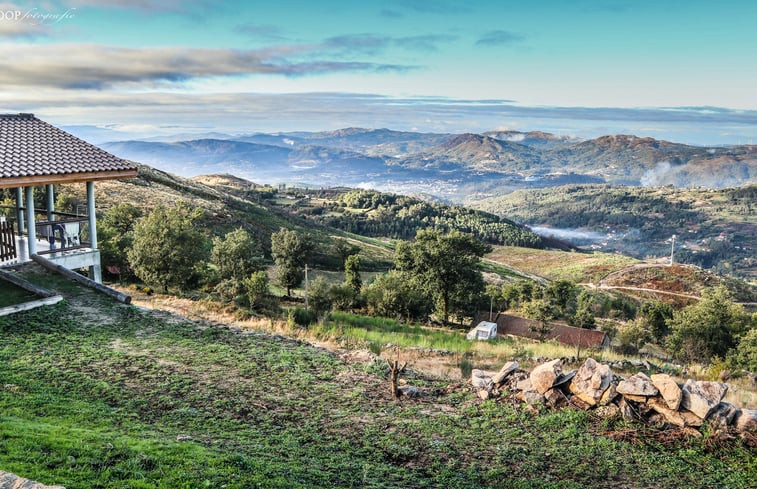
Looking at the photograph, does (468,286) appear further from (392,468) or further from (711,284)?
(711,284)

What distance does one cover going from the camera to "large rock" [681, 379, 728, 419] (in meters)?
9.58

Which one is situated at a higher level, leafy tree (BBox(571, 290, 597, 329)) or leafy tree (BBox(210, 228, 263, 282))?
leafy tree (BBox(210, 228, 263, 282))

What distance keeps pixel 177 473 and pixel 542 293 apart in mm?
48640

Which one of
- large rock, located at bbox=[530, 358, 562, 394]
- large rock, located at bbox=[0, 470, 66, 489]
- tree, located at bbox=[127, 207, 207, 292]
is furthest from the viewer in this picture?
tree, located at bbox=[127, 207, 207, 292]

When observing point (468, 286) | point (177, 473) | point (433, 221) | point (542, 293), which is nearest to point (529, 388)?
point (177, 473)

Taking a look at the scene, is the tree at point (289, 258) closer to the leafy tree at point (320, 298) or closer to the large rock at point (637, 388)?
the leafy tree at point (320, 298)

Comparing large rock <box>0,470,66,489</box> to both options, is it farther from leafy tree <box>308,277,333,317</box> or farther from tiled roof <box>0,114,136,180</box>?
leafy tree <box>308,277,333,317</box>

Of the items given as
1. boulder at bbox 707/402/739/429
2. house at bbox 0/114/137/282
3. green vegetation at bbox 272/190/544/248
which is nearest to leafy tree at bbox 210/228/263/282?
house at bbox 0/114/137/282

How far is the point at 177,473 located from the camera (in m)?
A: 6.38

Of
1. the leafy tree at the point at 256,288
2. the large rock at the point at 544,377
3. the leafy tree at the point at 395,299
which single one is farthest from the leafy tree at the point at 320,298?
the large rock at the point at 544,377

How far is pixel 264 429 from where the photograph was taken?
874 cm

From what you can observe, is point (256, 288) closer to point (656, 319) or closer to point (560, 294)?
point (560, 294)

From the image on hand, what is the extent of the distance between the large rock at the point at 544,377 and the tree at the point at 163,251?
1633cm

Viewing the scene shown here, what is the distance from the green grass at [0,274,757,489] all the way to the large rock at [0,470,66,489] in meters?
0.41
